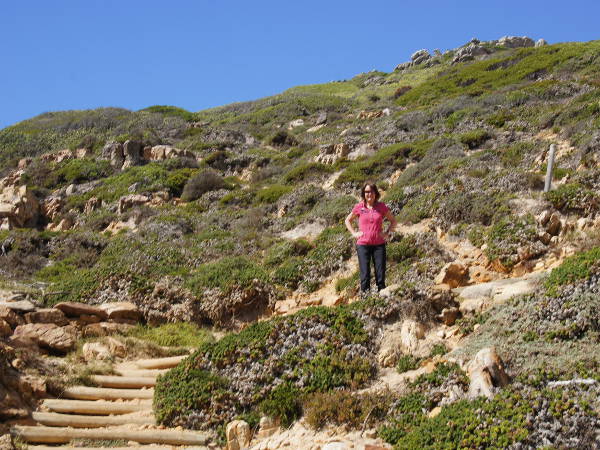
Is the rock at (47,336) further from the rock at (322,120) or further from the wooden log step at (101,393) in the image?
the rock at (322,120)

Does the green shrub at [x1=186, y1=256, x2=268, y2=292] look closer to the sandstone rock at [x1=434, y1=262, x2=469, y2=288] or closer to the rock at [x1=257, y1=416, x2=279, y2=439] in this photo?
the sandstone rock at [x1=434, y1=262, x2=469, y2=288]

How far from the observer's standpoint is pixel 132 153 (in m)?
26.6

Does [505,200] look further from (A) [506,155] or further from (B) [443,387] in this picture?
(B) [443,387]

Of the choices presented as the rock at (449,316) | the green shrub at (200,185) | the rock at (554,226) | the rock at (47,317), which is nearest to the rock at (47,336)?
the rock at (47,317)

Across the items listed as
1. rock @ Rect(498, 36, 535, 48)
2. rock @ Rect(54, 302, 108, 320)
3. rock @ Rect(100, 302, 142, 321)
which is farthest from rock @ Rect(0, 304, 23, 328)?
rock @ Rect(498, 36, 535, 48)

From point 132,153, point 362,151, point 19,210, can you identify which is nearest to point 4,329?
point 19,210

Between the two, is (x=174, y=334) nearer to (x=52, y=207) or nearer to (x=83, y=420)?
(x=83, y=420)

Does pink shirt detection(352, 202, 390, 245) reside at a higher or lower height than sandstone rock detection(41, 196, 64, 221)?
lower

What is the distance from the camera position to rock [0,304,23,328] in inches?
365

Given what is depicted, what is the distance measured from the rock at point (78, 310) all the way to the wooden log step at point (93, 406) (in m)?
3.28

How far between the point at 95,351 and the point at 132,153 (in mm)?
19027

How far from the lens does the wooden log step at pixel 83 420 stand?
7020 millimetres

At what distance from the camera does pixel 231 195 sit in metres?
20.0

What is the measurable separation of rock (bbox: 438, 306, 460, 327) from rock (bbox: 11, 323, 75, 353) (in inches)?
264
